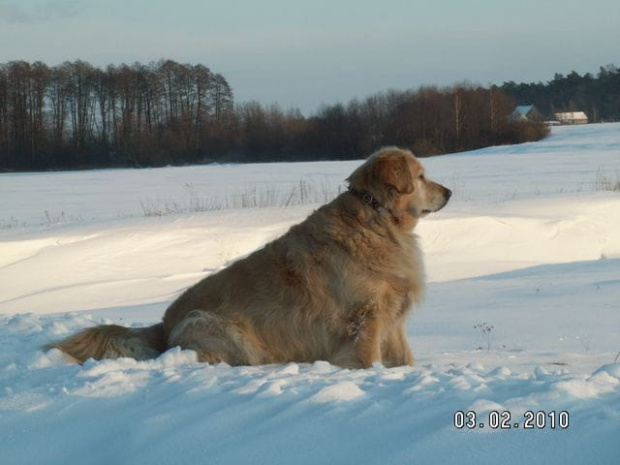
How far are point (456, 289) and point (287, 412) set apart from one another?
643cm

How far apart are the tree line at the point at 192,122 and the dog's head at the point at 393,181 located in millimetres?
48291

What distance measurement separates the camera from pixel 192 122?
74.6 meters

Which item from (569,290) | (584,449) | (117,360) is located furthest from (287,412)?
(569,290)

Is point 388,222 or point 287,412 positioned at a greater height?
point 388,222

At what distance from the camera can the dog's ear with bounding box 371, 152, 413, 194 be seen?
18.1ft

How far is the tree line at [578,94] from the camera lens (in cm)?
9294

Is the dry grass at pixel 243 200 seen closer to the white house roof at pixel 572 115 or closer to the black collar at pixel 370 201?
the black collar at pixel 370 201

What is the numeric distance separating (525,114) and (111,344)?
77.2m

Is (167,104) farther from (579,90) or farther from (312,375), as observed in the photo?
(312,375)

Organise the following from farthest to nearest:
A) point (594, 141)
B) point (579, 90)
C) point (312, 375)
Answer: point (579, 90)
point (594, 141)
point (312, 375)

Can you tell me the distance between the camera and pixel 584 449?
283 cm
